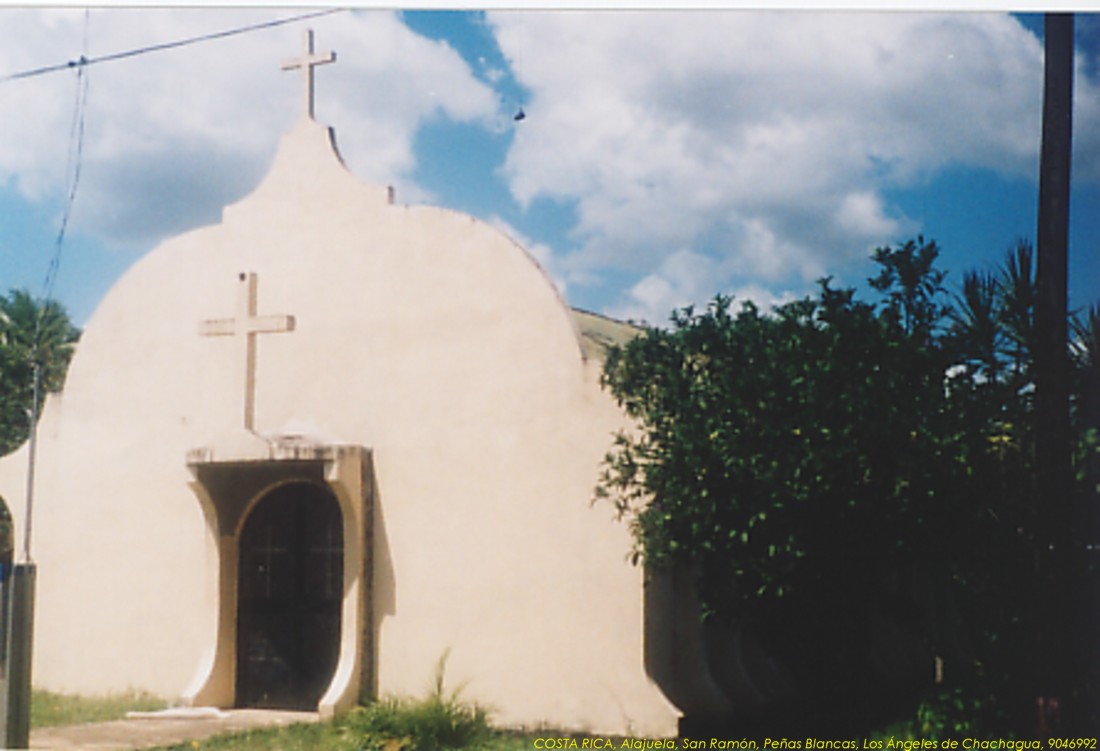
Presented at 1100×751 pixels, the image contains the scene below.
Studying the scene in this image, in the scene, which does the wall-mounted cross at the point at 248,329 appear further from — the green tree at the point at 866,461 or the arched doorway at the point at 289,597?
the green tree at the point at 866,461

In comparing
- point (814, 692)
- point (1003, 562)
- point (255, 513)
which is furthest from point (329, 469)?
point (1003, 562)

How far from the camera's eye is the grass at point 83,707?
10438mm

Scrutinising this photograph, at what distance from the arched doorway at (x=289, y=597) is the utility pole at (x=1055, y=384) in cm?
565

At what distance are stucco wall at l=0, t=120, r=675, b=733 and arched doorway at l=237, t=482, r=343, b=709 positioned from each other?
1.29 feet

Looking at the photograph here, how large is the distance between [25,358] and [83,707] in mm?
3547

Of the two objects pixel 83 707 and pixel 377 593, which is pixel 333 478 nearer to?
pixel 377 593

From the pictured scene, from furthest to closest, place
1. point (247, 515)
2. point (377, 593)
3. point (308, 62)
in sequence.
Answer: point (247, 515) < point (308, 62) < point (377, 593)

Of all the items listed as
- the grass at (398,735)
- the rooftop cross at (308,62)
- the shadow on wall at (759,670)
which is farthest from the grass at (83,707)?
the rooftop cross at (308,62)

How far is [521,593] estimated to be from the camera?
9.63 metres

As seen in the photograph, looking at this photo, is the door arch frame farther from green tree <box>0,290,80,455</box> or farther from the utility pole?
the utility pole

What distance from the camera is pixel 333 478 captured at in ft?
33.2

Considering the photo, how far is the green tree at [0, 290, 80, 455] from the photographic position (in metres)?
11.6

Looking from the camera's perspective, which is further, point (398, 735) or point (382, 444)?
point (382, 444)

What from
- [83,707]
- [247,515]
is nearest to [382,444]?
[247,515]
